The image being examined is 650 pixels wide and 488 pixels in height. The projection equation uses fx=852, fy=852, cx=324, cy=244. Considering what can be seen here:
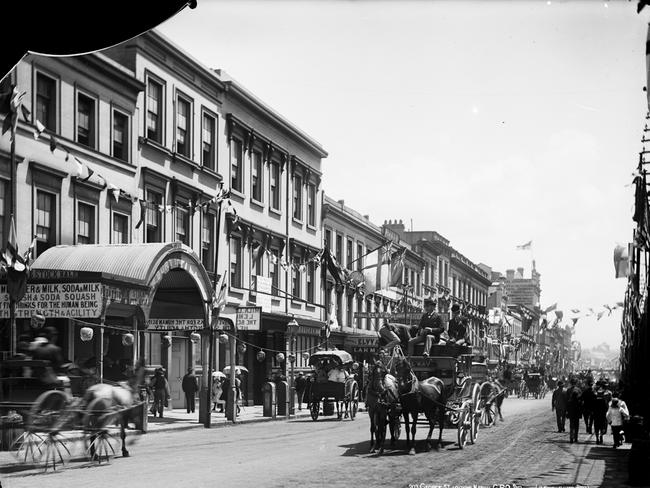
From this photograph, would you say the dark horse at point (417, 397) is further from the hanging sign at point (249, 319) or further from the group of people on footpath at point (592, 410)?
the hanging sign at point (249, 319)

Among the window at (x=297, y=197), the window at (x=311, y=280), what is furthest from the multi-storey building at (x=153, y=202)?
the window at (x=311, y=280)

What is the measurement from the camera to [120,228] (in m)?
28.2

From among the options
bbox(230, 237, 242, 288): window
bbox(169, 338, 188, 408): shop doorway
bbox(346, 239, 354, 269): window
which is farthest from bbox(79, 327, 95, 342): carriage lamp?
bbox(346, 239, 354, 269): window

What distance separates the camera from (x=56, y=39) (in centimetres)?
325

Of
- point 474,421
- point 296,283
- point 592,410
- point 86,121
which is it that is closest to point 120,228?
point 86,121

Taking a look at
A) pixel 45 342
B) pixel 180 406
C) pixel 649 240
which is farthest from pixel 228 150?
pixel 45 342

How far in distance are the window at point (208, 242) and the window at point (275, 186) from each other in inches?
263

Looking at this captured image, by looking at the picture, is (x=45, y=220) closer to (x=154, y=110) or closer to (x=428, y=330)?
(x=154, y=110)

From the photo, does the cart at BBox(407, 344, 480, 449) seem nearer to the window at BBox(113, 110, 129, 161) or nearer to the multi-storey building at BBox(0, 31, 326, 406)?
the multi-storey building at BBox(0, 31, 326, 406)

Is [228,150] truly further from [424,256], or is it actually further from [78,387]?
[424,256]

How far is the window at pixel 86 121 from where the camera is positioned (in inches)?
1031

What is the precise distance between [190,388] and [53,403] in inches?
670

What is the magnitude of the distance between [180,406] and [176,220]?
741cm

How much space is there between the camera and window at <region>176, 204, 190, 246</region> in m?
32.1
